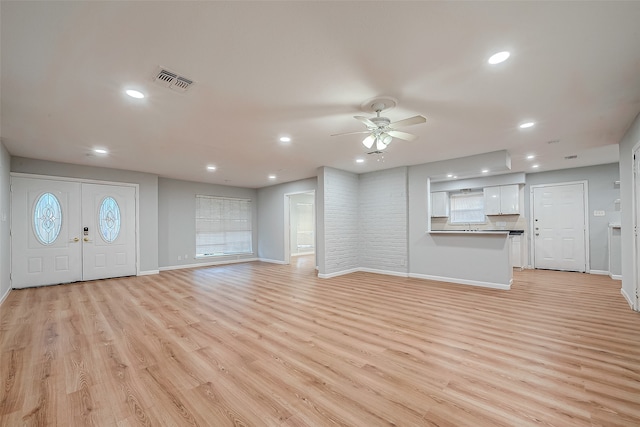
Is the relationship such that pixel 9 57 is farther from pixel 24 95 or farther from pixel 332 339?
pixel 332 339

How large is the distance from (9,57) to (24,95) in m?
0.87

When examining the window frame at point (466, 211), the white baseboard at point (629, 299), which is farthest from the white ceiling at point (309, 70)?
the window frame at point (466, 211)

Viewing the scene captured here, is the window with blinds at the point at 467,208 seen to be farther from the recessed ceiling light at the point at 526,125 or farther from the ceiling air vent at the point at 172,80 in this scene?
the ceiling air vent at the point at 172,80

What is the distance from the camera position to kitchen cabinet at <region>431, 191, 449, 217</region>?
831 cm

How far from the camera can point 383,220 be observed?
6.83 m

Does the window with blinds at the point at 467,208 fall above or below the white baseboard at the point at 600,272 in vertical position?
above

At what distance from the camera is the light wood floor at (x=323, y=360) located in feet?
5.90

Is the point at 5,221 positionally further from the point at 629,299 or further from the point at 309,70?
the point at 629,299

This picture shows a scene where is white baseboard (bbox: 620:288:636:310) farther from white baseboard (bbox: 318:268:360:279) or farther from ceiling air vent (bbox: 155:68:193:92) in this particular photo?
ceiling air vent (bbox: 155:68:193:92)

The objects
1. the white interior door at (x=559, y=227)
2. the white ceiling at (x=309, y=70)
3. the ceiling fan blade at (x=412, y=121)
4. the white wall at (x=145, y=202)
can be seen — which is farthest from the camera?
the white interior door at (x=559, y=227)

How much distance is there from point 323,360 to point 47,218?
672 centimetres

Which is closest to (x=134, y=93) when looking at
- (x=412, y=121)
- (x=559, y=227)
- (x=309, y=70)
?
(x=309, y=70)

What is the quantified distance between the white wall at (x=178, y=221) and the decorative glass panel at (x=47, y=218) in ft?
6.93

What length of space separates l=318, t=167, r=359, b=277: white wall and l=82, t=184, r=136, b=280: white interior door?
472cm
